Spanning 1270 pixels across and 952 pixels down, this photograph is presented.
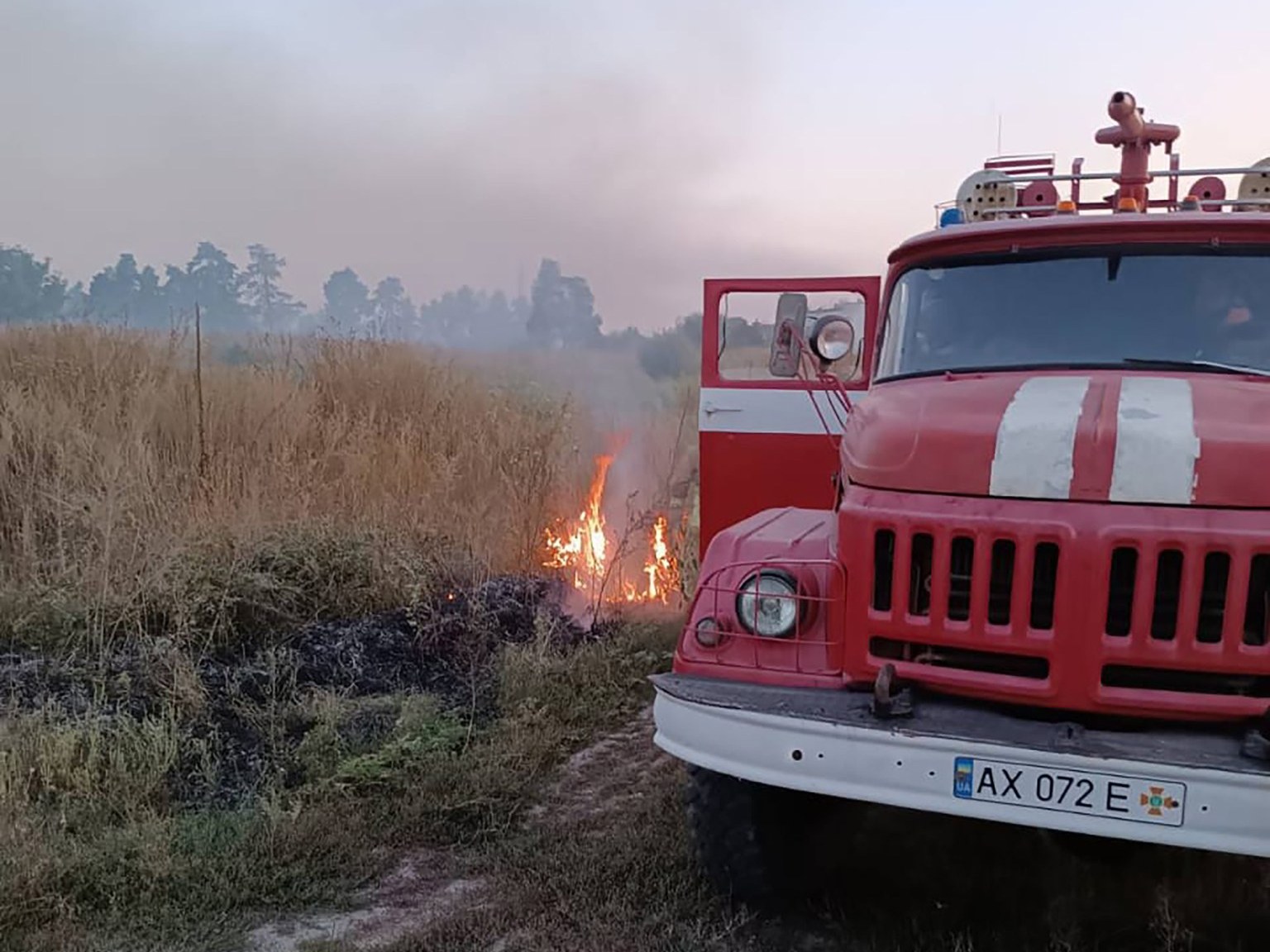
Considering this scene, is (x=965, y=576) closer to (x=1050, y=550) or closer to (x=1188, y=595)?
(x=1050, y=550)

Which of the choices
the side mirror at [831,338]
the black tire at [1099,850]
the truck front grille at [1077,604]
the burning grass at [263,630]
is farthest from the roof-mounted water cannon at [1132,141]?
the burning grass at [263,630]

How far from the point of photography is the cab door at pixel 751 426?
5680 mm

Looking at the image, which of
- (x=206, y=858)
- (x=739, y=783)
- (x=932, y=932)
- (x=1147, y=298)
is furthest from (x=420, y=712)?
(x=1147, y=298)

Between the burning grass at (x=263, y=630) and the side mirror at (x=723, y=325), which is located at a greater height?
the side mirror at (x=723, y=325)

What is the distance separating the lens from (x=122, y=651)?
214 inches

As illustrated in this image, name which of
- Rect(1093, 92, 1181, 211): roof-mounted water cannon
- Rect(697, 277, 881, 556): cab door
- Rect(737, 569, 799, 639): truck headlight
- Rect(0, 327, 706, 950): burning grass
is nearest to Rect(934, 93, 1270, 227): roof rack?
Rect(1093, 92, 1181, 211): roof-mounted water cannon

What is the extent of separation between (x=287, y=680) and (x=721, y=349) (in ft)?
9.61

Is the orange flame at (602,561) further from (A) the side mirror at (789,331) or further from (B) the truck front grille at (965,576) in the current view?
(B) the truck front grille at (965,576)

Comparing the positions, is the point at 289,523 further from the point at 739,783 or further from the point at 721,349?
the point at 739,783

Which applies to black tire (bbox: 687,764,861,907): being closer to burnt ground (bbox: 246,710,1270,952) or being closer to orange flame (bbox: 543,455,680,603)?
burnt ground (bbox: 246,710,1270,952)

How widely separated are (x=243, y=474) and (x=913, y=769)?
5943 millimetres

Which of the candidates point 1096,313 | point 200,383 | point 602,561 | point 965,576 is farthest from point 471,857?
point 200,383

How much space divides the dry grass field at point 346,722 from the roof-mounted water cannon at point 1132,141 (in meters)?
2.82

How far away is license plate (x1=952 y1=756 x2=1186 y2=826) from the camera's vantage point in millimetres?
2586
